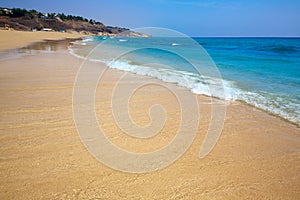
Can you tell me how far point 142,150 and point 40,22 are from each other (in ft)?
355

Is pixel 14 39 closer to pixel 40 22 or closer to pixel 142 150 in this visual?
pixel 142 150

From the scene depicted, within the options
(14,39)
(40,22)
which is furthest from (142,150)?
(40,22)

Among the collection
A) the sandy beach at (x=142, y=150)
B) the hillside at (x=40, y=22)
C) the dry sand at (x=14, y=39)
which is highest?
the hillside at (x=40, y=22)

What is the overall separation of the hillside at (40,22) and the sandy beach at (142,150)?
49829mm

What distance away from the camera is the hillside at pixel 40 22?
256 feet

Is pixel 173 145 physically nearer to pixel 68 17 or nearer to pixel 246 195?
pixel 246 195

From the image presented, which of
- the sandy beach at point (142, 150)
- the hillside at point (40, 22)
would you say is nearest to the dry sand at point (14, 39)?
the sandy beach at point (142, 150)

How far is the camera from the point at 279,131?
14.9ft

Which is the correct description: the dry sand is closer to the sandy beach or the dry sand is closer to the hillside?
the sandy beach

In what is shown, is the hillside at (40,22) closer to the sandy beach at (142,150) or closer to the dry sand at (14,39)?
the dry sand at (14,39)

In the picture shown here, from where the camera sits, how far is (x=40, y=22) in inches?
3752

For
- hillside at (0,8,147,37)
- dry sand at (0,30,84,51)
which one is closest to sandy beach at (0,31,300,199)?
dry sand at (0,30,84,51)

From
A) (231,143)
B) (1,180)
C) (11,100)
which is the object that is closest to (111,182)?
(1,180)

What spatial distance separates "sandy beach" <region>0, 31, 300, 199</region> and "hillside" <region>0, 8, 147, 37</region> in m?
49.8
